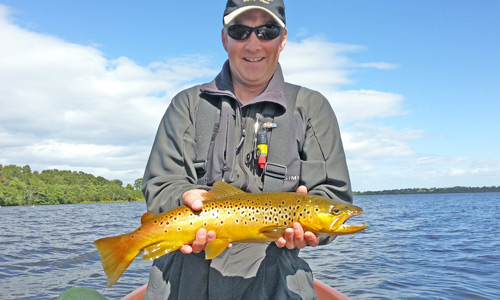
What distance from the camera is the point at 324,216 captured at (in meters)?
3.18

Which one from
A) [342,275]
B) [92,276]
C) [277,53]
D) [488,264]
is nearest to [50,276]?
[92,276]

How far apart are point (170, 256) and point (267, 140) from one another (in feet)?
4.09

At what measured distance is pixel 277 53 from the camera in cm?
365

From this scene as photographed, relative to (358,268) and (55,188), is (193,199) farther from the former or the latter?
(55,188)

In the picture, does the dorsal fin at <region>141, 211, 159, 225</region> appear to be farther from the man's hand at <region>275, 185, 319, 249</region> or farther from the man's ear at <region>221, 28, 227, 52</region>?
the man's ear at <region>221, 28, 227, 52</region>

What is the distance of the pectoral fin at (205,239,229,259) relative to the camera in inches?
118

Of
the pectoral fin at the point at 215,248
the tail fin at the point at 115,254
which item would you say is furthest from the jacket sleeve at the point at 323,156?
the tail fin at the point at 115,254

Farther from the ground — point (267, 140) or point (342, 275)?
point (267, 140)

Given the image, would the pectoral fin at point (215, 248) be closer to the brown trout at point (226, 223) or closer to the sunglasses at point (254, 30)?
the brown trout at point (226, 223)

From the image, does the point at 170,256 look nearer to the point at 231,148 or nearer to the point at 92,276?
the point at 231,148

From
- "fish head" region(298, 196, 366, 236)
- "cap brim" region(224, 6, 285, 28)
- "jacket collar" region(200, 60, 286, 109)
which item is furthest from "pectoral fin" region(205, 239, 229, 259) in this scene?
"cap brim" region(224, 6, 285, 28)

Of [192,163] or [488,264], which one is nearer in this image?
[192,163]

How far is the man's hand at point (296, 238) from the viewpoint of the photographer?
3.13 metres

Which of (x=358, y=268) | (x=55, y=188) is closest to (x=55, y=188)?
(x=55, y=188)
